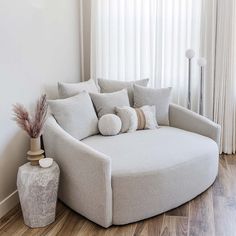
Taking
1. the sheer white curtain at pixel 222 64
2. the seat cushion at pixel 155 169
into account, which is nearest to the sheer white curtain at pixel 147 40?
the sheer white curtain at pixel 222 64

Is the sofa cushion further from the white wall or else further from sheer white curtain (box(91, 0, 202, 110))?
sheer white curtain (box(91, 0, 202, 110))

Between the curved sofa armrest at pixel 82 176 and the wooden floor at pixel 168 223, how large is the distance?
76 mm

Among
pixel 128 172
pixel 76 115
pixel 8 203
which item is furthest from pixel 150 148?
pixel 8 203

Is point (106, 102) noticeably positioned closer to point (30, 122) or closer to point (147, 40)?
point (30, 122)

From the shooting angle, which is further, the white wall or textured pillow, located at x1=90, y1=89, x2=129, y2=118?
textured pillow, located at x1=90, y1=89, x2=129, y2=118

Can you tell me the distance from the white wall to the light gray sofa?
11.4 inches

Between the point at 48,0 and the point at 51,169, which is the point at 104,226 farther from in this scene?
the point at 48,0

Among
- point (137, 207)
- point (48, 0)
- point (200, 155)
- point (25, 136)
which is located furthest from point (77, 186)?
point (48, 0)

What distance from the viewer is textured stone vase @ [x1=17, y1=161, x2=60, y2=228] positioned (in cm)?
217

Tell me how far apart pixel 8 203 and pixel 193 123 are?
179cm

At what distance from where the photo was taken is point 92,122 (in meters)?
2.89

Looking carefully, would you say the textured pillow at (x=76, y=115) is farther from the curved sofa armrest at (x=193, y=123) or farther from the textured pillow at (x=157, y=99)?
the curved sofa armrest at (x=193, y=123)

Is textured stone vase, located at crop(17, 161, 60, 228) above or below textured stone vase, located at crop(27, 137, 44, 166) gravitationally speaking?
below

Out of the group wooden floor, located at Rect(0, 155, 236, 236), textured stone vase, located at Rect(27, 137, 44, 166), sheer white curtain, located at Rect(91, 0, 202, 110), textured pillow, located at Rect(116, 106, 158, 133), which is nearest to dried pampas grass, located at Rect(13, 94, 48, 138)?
textured stone vase, located at Rect(27, 137, 44, 166)
